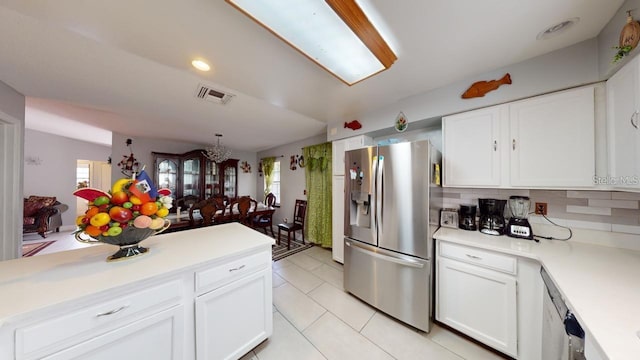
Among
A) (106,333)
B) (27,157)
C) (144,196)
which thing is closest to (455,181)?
(144,196)

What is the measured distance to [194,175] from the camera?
4.41 m

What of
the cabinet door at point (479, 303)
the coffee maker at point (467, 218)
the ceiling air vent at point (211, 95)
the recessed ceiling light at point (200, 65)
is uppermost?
the ceiling air vent at point (211, 95)

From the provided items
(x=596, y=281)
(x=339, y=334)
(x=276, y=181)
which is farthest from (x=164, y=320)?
(x=276, y=181)

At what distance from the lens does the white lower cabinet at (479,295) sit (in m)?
1.30

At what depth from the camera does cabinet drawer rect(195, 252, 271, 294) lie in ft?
3.57

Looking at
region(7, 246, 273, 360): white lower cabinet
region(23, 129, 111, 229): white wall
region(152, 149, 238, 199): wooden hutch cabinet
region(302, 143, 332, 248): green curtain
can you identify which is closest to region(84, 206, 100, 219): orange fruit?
region(7, 246, 273, 360): white lower cabinet

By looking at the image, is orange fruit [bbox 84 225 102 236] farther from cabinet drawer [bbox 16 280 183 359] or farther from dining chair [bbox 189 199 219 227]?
dining chair [bbox 189 199 219 227]

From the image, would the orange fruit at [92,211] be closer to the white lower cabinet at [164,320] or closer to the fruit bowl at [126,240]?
the fruit bowl at [126,240]

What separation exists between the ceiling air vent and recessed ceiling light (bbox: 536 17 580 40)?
8.51 feet

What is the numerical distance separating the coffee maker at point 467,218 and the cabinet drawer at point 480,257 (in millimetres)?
420

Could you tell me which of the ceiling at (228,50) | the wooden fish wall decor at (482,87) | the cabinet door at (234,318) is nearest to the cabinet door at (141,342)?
the cabinet door at (234,318)

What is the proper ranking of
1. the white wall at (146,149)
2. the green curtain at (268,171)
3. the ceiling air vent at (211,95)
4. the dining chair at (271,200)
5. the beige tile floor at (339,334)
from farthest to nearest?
the green curtain at (268,171) → the dining chair at (271,200) → the white wall at (146,149) → the ceiling air vent at (211,95) → the beige tile floor at (339,334)

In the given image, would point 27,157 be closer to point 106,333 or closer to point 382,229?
point 106,333

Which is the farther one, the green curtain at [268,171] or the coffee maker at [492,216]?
the green curtain at [268,171]
